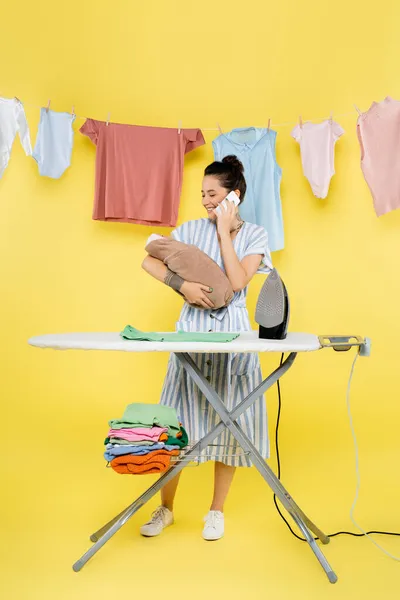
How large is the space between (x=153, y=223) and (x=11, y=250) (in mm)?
861

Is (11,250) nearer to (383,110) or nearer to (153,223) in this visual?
(153,223)

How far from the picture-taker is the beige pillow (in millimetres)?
2326

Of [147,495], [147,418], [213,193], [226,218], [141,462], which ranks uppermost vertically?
[213,193]

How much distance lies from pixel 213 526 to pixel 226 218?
1.13 m

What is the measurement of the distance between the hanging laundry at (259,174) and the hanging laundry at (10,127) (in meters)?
1.09

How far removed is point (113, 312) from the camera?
3977 mm

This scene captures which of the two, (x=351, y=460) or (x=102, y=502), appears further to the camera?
(x=351, y=460)

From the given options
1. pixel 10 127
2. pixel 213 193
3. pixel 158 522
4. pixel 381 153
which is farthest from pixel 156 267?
pixel 381 153

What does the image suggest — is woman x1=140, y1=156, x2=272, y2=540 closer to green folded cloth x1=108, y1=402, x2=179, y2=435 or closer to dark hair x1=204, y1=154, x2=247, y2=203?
dark hair x1=204, y1=154, x2=247, y2=203

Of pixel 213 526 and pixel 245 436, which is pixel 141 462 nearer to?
pixel 245 436

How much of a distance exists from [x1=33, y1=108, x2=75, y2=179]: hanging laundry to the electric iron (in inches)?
83.8

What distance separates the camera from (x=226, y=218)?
2480 mm

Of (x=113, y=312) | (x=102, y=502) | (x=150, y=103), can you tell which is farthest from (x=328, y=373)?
(x=150, y=103)

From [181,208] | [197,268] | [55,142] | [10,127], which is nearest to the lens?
[197,268]
